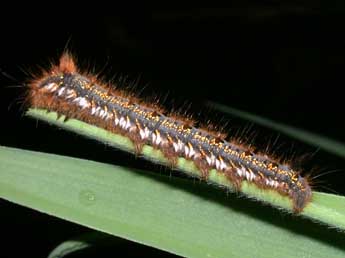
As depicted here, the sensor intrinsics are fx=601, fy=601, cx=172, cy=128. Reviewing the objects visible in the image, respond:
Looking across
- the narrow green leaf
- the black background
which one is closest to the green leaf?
the narrow green leaf

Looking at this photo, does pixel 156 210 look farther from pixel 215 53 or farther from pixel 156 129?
pixel 215 53

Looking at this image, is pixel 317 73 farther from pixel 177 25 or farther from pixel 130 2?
pixel 130 2

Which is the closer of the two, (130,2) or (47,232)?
(47,232)

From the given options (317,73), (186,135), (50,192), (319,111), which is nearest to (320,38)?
(317,73)

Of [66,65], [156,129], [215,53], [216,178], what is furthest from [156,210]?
[215,53]

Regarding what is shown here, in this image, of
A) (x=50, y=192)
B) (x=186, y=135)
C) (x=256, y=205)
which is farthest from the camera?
(x=186, y=135)
